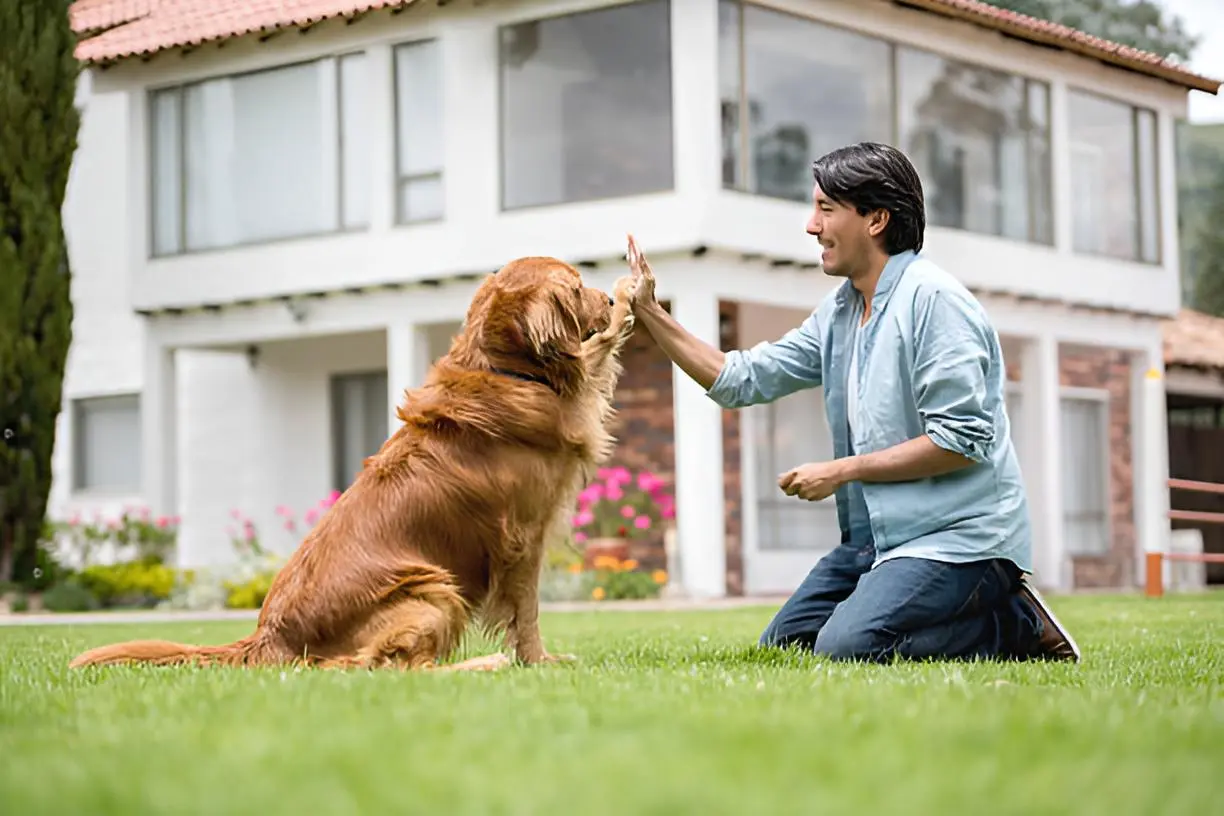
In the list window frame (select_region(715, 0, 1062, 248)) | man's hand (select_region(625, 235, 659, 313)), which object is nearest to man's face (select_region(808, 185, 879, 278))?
man's hand (select_region(625, 235, 659, 313))

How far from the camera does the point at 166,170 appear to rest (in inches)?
754

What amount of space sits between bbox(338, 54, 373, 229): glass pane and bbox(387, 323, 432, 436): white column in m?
1.37

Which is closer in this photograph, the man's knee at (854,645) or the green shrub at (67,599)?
the man's knee at (854,645)

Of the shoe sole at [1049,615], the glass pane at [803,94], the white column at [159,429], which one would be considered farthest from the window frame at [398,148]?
the shoe sole at [1049,615]

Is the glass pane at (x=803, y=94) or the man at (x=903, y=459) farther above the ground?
the glass pane at (x=803, y=94)

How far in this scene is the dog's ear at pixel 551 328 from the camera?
5309 mm

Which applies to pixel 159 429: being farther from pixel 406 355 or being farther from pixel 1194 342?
pixel 1194 342

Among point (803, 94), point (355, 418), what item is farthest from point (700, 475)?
point (355, 418)

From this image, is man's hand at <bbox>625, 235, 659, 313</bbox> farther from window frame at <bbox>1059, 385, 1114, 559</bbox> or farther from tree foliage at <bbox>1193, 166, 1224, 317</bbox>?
tree foliage at <bbox>1193, 166, 1224, 317</bbox>

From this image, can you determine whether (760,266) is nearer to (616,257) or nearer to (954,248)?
(616,257)

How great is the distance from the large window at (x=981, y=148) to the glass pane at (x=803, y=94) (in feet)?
1.90

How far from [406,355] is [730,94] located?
4361 mm

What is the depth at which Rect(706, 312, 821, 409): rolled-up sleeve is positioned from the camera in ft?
20.8

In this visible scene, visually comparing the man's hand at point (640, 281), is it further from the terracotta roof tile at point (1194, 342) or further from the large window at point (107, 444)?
the large window at point (107, 444)
